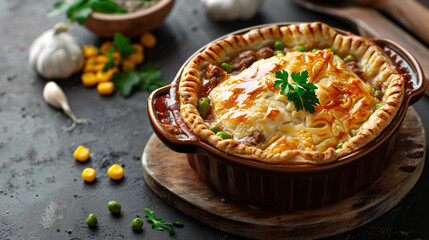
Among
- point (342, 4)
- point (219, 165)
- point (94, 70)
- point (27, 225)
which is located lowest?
point (27, 225)

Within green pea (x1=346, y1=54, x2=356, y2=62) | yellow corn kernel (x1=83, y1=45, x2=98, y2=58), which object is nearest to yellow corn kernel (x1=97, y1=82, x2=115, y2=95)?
yellow corn kernel (x1=83, y1=45, x2=98, y2=58)

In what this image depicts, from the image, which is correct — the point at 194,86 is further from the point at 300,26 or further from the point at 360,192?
the point at 360,192

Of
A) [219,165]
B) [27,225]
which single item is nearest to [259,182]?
[219,165]

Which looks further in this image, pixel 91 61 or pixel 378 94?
pixel 91 61

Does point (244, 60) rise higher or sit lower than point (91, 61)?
higher

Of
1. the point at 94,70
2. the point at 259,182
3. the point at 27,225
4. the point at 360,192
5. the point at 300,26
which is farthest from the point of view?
the point at 94,70

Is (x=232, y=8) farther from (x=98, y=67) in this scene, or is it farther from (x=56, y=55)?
(x=56, y=55)

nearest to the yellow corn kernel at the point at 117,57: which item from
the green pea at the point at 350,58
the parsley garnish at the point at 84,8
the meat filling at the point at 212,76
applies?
the parsley garnish at the point at 84,8

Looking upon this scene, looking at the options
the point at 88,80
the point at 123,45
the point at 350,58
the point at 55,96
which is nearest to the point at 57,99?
the point at 55,96
